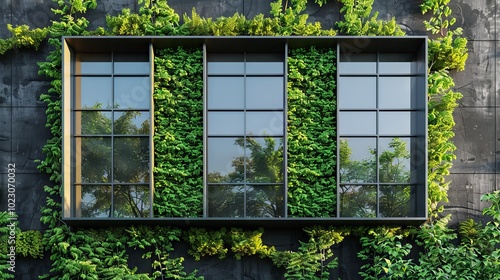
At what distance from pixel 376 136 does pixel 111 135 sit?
22.2ft

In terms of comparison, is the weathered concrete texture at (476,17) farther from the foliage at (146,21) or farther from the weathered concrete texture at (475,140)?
the foliage at (146,21)

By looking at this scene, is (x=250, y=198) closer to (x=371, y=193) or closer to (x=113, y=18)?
(x=371, y=193)

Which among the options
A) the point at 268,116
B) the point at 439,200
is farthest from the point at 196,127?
the point at 439,200

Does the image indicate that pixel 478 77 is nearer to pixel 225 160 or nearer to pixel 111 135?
pixel 225 160

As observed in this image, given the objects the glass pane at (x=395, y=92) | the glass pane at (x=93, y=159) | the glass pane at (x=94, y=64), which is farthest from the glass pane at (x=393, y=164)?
the glass pane at (x=94, y=64)

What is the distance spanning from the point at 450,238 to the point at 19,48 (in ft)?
39.6

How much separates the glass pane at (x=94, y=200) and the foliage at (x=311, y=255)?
4400 mm

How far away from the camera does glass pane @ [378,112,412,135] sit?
38.8ft

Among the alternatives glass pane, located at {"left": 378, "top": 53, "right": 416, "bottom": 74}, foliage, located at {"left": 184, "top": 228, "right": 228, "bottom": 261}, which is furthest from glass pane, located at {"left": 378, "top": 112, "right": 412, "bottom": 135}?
foliage, located at {"left": 184, "top": 228, "right": 228, "bottom": 261}

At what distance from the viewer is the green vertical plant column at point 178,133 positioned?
11539 millimetres

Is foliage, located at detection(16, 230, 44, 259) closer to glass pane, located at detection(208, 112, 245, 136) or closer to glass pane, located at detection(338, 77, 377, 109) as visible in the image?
glass pane, located at detection(208, 112, 245, 136)

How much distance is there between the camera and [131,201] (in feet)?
38.3

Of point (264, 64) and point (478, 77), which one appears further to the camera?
point (478, 77)

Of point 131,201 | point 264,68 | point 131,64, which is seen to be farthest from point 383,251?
point 131,64
